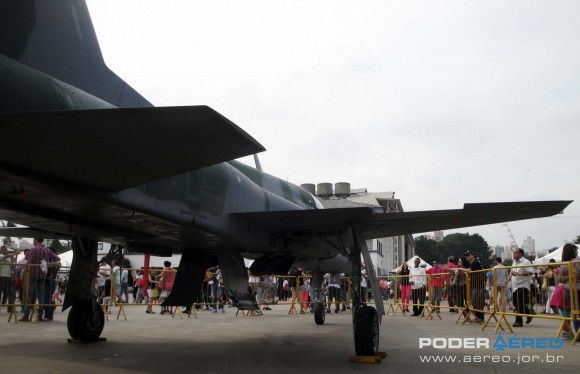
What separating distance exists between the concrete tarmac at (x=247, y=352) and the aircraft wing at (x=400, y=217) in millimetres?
1892

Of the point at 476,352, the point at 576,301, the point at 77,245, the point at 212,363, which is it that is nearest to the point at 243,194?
the point at 212,363

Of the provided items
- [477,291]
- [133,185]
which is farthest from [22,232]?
[477,291]

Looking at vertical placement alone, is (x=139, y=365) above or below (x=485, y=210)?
below

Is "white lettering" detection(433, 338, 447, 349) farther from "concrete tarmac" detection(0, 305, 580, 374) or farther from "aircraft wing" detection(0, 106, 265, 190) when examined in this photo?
"aircraft wing" detection(0, 106, 265, 190)

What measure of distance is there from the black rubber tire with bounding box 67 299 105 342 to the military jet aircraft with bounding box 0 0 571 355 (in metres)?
0.02

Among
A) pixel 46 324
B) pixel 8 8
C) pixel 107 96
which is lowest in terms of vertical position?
pixel 46 324

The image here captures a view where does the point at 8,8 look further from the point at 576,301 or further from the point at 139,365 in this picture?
the point at 576,301

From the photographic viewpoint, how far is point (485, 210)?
6473 mm

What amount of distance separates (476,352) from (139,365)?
16.1 feet

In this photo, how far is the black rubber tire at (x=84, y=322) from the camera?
7742mm

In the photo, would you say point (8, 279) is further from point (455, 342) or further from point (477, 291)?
point (477, 291)

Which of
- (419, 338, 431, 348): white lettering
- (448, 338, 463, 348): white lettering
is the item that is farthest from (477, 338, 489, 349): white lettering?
(419, 338, 431, 348): white lettering

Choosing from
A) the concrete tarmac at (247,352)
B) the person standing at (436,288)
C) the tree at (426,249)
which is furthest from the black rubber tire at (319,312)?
the tree at (426,249)

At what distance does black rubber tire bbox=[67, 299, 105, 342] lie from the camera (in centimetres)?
774
